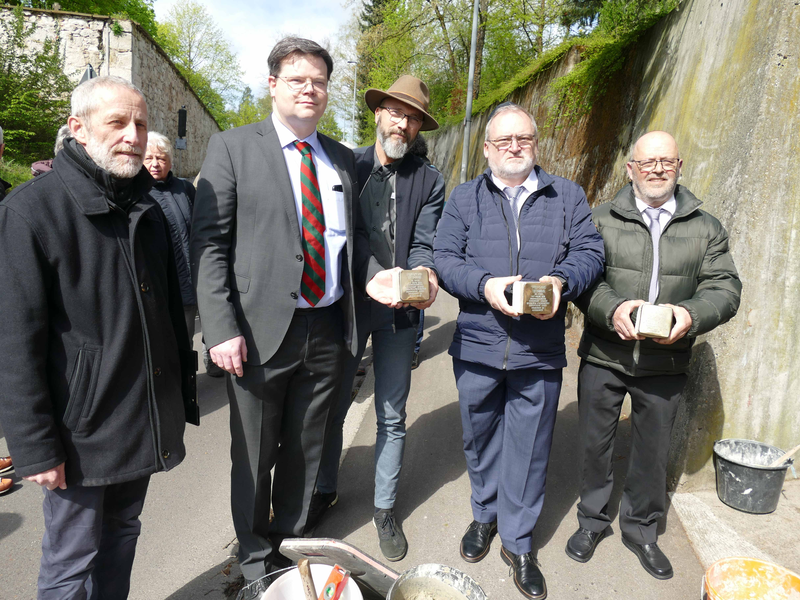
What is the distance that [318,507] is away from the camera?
3270 millimetres

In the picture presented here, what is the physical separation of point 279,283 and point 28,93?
1778 centimetres

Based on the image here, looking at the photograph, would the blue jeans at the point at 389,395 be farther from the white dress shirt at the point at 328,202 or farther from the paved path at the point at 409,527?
the white dress shirt at the point at 328,202

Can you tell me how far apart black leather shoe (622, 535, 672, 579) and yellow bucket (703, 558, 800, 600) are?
75 centimetres

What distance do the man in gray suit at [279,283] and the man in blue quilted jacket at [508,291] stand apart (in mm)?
638

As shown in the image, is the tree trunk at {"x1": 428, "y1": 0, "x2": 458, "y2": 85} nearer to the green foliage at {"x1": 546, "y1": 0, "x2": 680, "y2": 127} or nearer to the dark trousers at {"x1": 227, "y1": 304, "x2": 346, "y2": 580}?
the green foliage at {"x1": 546, "y1": 0, "x2": 680, "y2": 127}

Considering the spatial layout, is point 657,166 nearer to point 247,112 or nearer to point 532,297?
point 532,297

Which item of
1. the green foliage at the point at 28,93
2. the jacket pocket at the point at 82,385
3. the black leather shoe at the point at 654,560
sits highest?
the green foliage at the point at 28,93

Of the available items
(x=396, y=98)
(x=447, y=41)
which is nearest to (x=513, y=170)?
(x=396, y=98)

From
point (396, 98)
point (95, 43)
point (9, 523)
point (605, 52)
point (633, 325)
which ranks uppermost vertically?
point (95, 43)

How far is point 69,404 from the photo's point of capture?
1833 millimetres

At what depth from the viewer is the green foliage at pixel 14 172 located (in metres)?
13.1

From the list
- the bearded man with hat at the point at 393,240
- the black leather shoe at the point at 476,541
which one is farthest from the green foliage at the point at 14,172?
the black leather shoe at the point at 476,541

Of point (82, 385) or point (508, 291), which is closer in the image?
point (82, 385)

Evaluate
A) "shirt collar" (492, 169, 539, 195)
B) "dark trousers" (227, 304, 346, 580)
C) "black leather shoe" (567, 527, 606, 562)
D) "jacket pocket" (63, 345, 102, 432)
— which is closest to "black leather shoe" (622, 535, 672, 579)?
"black leather shoe" (567, 527, 606, 562)
